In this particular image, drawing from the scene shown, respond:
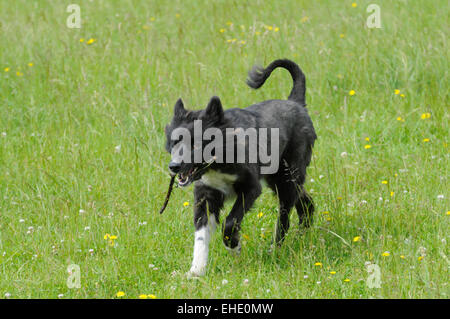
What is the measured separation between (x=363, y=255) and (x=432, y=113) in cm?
226

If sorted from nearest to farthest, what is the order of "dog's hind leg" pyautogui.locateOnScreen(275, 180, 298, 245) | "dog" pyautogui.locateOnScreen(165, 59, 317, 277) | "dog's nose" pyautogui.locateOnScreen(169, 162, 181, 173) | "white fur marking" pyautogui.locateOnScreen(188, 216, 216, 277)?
"dog's nose" pyautogui.locateOnScreen(169, 162, 181, 173) < "dog" pyautogui.locateOnScreen(165, 59, 317, 277) < "white fur marking" pyautogui.locateOnScreen(188, 216, 216, 277) < "dog's hind leg" pyautogui.locateOnScreen(275, 180, 298, 245)

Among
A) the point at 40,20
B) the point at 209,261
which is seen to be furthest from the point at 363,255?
the point at 40,20

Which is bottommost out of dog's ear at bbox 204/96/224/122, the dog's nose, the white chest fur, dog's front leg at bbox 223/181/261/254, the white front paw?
the white front paw

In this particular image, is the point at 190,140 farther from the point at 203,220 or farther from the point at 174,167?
the point at 203,220

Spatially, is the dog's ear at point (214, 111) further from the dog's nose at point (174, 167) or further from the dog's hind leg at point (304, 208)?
the dog's hind leg at point (304, 208)

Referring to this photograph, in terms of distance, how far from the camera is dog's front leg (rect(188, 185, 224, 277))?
3873mm

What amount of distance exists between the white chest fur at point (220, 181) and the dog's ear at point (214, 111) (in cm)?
33

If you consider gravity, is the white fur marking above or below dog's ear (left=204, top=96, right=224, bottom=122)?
below

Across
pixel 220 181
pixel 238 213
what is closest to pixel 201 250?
pixel 238 213

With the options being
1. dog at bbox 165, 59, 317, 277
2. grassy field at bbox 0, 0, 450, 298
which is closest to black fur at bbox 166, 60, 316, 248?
dog at bbox 165, 59, 317, 277

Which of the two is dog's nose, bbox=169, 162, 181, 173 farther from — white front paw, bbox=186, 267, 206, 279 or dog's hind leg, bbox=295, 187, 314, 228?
dog's hind leg, bbox=295, 187, 314, 228

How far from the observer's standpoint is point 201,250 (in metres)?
3.90

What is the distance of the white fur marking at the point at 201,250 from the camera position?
3844 millimetres

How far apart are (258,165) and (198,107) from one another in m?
1.86
